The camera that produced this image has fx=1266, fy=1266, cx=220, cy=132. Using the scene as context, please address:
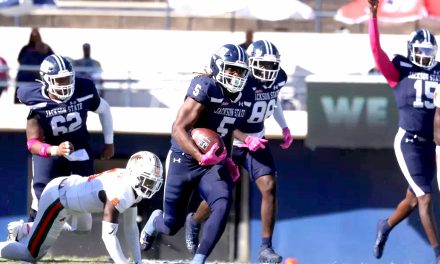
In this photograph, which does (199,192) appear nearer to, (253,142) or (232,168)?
(232,168)

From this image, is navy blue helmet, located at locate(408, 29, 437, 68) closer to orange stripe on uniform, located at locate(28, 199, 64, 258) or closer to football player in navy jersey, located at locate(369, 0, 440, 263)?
football player in navy jersey, located at locate(369, 0, 440, 263)

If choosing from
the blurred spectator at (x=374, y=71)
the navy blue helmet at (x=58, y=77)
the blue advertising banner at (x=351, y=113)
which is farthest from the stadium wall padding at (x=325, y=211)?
the navy blue helmet at (x=58, y=77)

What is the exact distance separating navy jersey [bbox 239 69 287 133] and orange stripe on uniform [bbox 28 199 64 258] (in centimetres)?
179

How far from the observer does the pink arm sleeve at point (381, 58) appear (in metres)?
10.1

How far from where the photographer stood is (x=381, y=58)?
33.1 ft

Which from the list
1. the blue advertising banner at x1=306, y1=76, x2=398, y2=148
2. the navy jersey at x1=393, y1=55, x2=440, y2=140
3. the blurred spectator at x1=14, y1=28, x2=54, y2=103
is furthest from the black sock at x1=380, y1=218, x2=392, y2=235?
the blurred spectator at x1=14, y1=28, x2=54, y2=103

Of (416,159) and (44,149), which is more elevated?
(44,149)

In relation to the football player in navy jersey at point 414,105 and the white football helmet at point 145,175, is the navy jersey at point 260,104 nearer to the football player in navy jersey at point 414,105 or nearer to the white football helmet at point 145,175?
the football player in navy jersey at point 414,105

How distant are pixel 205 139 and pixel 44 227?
1.25m

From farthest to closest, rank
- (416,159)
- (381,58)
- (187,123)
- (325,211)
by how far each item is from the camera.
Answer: (325,211)
(381,58)
(416,159)
(187,123)

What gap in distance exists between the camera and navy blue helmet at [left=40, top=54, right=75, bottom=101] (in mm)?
9523

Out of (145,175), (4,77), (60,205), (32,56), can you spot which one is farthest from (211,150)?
(32,56)

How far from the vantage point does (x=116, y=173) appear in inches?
334

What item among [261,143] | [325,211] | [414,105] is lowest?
[325,211]
